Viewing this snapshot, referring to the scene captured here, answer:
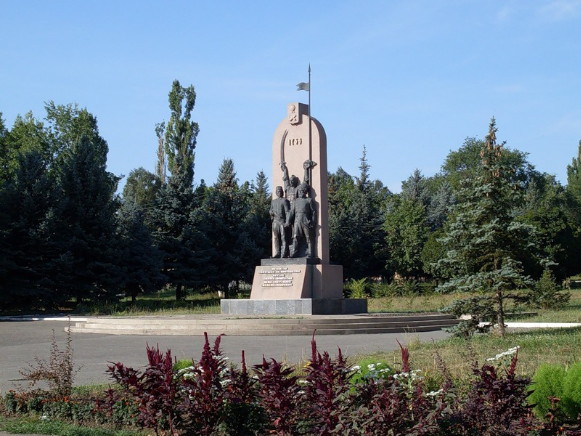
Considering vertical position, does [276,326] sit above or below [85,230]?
below

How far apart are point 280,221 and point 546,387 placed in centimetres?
1706

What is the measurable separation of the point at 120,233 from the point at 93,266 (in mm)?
2809

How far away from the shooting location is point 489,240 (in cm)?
1341

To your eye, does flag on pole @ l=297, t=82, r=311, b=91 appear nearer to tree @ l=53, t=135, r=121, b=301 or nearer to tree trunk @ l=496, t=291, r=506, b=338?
tree trunk @ l=496, t=291, r=506, b=338

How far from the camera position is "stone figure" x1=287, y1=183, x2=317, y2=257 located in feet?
75.3

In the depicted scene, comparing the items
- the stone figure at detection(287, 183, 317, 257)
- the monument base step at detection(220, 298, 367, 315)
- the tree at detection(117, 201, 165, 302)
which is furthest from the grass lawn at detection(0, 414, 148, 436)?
the tree at detection(117, 201, 165, 302)

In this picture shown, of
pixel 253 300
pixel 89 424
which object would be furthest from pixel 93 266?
pixel 89 424

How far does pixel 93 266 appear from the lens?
113ft

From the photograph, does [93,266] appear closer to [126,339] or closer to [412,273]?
[126,339]

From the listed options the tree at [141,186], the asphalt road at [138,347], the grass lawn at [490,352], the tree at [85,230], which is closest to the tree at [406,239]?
the tree at [85,230]

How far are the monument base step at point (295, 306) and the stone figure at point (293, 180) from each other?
3.37m

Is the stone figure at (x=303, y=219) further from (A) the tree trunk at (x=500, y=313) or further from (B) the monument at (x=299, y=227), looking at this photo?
(A) the tree trunk at (x=500, y=313)

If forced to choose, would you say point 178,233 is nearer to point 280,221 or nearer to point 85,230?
point 85,230

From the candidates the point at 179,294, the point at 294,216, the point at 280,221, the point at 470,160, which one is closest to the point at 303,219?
the point at 294,216
